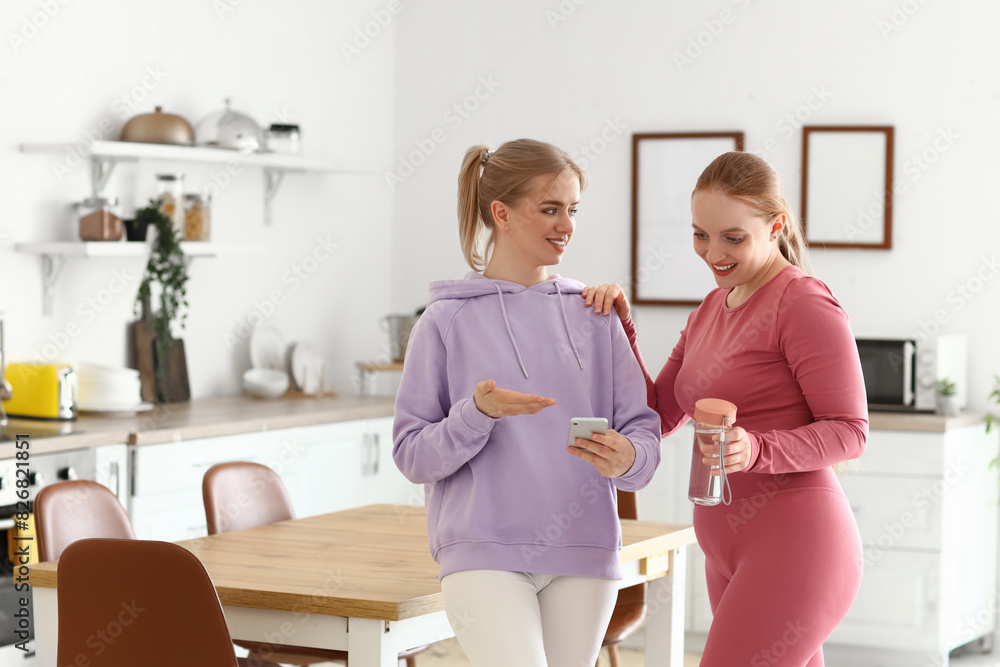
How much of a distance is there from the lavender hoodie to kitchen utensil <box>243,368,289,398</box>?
2618 mm

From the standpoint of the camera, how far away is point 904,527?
398cm

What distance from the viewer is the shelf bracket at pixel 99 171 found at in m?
3.78

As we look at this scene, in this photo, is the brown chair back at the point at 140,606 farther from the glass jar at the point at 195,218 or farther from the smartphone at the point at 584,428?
the glass jar at the point at 195,218

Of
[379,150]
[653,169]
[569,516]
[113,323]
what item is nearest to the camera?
[569,516]

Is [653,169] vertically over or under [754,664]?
over

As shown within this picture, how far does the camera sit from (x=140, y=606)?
1.86m

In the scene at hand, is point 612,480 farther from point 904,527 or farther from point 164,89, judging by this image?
point 164,89

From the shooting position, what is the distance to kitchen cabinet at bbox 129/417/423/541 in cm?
335

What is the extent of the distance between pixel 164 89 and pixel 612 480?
113 inches

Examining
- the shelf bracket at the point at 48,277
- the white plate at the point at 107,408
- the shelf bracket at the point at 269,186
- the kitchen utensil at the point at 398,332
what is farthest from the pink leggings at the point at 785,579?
the shelf bracket at the point at 269,186

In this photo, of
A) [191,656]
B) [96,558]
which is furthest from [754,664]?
[96,558]

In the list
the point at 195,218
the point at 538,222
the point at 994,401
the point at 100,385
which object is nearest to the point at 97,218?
the point at 195,218

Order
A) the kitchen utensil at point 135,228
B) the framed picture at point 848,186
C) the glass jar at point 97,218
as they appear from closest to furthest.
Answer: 1. the glass jar at point 97,218
2. the kitchen utensil at point 135,228
3. the framed picture at point 848,186

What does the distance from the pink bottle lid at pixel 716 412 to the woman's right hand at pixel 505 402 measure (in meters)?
0.29
